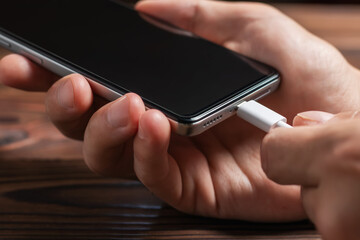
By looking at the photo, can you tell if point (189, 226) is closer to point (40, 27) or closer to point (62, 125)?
point (62, 125)

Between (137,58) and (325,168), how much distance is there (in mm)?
310

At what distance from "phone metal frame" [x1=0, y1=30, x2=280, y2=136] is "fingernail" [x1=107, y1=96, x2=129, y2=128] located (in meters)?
0.04

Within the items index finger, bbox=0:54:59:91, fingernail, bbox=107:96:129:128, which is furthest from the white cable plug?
index finger, bbox=0:54:59:91

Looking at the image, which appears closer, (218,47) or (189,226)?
(189,226)

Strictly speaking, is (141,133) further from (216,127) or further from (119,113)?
(216,127)

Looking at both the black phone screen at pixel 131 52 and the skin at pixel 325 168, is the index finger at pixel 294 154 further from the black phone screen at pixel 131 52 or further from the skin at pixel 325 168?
the black phone screen at pixel 131 52

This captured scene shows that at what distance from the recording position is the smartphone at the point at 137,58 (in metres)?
0.52

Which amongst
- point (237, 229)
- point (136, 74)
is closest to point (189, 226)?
point (237, 229)

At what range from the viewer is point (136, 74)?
0.56 metres

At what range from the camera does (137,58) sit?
59 cm

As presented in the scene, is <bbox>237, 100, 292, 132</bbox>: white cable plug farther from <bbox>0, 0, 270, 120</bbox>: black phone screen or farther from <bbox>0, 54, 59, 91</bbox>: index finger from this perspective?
<bbox>0, 54, 59, 91</bbox>: index finger

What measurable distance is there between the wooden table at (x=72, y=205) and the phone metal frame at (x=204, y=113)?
0.34ft

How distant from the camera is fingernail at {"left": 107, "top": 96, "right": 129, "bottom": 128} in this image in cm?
48

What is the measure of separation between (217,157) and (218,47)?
0.13 metres
